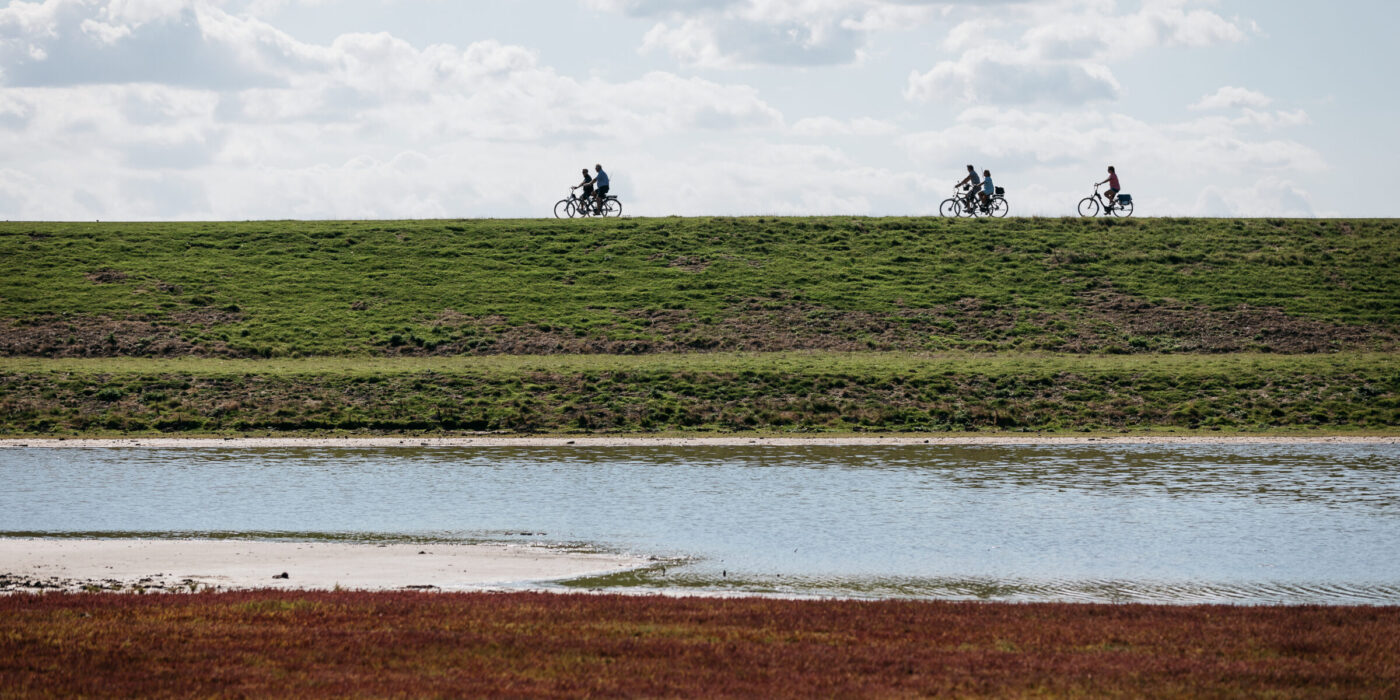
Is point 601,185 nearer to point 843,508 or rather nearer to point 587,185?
point 587,185

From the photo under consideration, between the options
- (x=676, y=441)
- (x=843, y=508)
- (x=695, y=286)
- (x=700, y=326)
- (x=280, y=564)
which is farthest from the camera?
(x=695, y=286)

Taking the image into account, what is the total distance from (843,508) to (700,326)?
25.2 metres

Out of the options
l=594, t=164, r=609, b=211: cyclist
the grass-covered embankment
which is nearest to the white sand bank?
the grass-covered embankment

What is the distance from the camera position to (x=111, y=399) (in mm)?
35500

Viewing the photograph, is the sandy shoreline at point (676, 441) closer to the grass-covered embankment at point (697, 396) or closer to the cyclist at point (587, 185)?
the grass-covered embankment at point (697, 396)

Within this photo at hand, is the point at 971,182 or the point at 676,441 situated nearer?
the point at 676,441

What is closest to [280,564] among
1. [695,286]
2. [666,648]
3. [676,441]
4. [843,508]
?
[666,648]

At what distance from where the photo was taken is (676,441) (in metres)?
32.0

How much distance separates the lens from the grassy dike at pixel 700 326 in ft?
115

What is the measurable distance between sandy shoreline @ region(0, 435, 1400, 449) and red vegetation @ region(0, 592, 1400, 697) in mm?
16885

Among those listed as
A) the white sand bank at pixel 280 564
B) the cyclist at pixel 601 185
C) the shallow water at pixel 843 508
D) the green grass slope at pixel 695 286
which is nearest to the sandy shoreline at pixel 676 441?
the shallow water at pixel 843 508

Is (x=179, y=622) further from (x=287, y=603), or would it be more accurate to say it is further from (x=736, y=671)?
(x=736, y=671)

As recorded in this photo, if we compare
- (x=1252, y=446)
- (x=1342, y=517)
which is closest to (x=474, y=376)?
(x=1252, y=446)

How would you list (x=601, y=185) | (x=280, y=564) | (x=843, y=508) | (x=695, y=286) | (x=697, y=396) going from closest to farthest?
1. (x=280, y=564)
2. (x=843, y=508)
3. (x=697, y=396)
4. (x=695, y=286)
5. (x=601, y=185)
